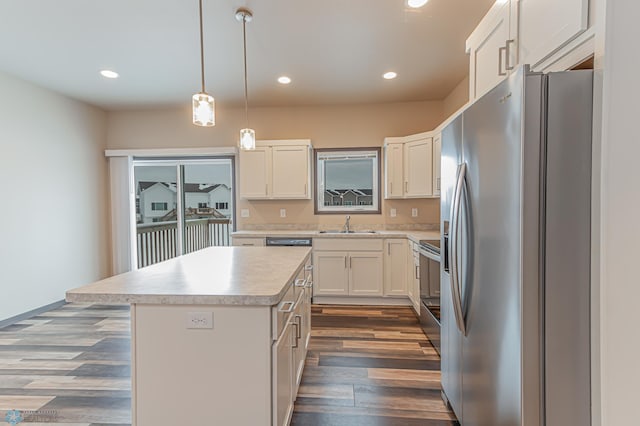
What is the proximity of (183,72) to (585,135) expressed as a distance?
11.8ft

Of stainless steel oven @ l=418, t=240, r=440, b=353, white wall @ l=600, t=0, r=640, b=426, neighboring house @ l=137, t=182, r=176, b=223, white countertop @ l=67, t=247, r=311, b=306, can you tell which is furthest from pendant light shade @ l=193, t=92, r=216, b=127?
neighboring house @ l=137, t=182, r=176, b=223

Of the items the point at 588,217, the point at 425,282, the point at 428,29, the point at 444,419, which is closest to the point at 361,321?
the point at 425,282

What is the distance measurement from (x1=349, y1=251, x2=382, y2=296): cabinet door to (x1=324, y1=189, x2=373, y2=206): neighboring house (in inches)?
37.5

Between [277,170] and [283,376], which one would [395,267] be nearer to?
[277,170]

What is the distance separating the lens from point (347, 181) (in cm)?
454

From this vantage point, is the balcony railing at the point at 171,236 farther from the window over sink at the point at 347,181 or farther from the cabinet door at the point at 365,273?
the cabinet door at the point at 365,273

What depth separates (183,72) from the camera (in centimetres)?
337

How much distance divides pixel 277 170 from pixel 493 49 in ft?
9.74

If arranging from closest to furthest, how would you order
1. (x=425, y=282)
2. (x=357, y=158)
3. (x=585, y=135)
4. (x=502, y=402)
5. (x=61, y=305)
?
(x=585, y=135), (x=502, y=402), (x=425, y=282), (x=61, y=305), (x=357, y=158)

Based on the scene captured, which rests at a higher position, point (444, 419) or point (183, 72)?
point (183, 72)

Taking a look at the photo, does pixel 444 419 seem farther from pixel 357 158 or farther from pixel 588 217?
pixel 357 158

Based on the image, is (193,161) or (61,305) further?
(193,161)

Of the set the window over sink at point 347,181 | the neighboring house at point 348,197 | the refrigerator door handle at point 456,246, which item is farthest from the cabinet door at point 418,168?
the refrigerator door handle at point 456,246

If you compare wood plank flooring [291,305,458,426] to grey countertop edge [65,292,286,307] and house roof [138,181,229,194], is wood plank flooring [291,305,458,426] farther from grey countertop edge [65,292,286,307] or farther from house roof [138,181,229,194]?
house roof [138,181,229,194]
